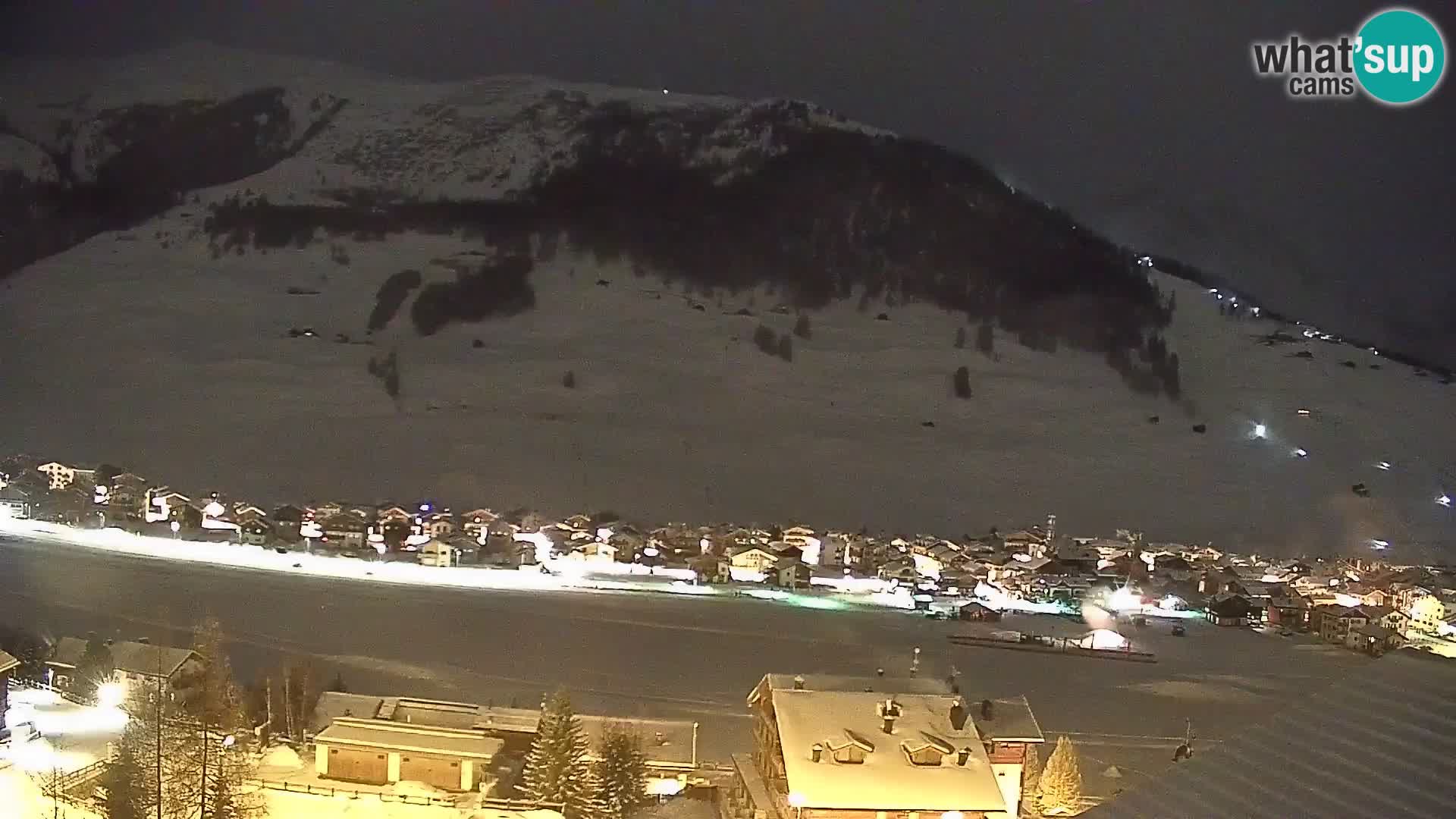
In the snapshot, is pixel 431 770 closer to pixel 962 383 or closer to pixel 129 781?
pixel 129 781

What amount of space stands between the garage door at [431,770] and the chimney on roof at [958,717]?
2043mm

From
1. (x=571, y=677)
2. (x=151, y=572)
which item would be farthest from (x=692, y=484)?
(x=571, y=677)

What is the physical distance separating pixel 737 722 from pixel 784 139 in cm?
2485

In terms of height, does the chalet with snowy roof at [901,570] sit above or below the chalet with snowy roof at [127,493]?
below

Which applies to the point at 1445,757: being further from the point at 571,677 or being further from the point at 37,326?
the point at 37,326

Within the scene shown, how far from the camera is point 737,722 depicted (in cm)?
555

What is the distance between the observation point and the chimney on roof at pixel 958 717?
166 inches

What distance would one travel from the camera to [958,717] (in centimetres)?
426

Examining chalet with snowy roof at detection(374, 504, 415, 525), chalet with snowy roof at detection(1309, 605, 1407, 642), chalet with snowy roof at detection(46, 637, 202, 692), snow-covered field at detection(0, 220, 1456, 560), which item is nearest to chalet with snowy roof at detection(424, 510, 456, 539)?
chalet with snowy roof at detection(374, 504, 415, 525)

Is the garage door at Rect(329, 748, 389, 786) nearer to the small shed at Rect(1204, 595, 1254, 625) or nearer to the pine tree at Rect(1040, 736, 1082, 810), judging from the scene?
the pine tree at Rect(1040, 736, 1082, 810)

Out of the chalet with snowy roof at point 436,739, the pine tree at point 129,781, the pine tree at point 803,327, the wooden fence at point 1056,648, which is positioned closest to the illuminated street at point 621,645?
the wooden fence at point 1056,648

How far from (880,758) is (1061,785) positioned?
954 millimetres

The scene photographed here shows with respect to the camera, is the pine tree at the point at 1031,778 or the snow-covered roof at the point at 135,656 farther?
the snow-covered roof at the point at 135,656

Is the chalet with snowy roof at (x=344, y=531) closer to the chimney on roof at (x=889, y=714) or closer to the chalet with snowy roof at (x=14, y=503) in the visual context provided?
the chalet with snowy roof at (x=14, y=503)
